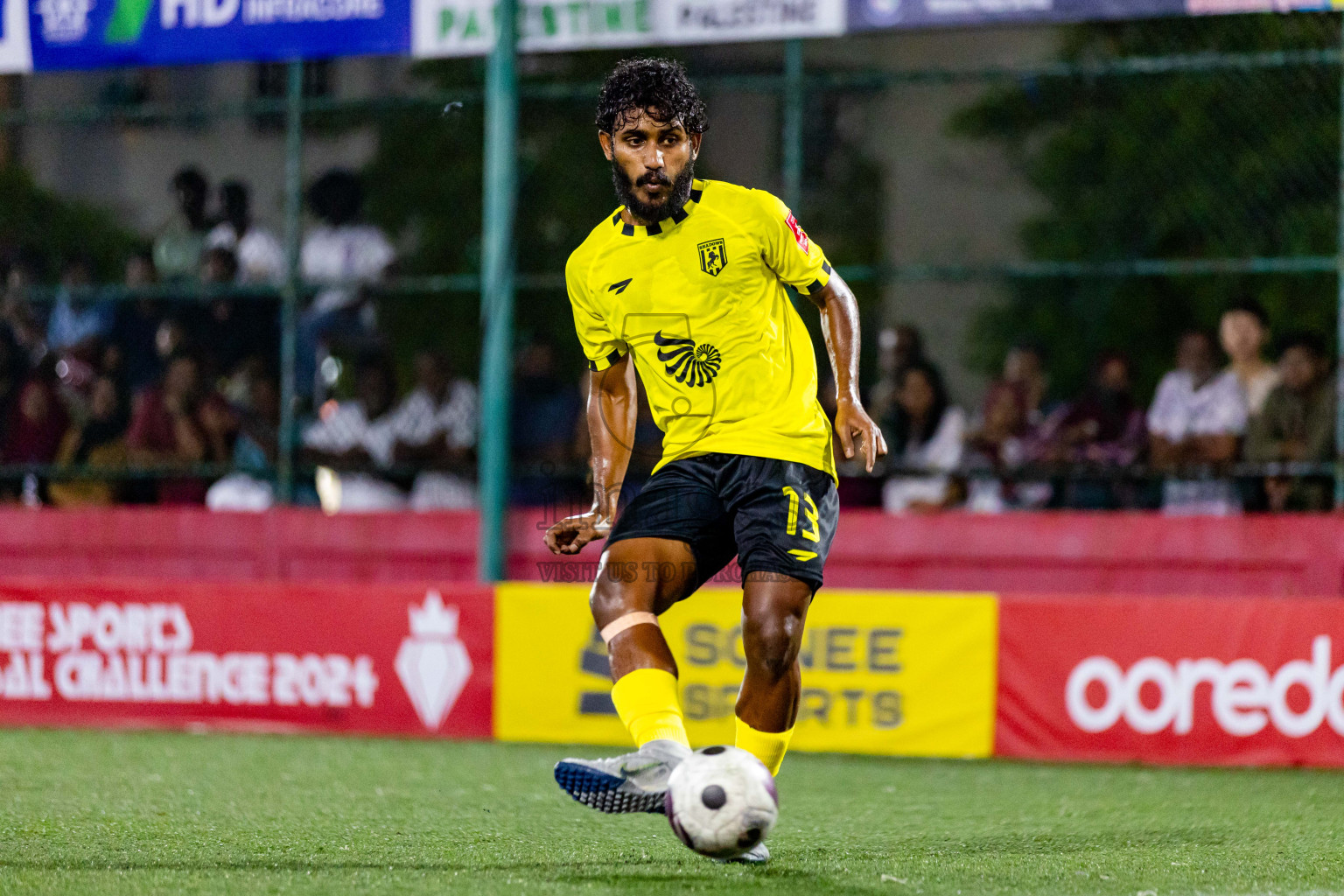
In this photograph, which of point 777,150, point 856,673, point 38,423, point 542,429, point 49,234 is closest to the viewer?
point 856,673

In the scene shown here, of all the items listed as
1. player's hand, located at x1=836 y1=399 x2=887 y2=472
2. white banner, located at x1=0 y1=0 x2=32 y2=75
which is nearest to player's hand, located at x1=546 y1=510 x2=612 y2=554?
player's hand, located at x1=836 y1=399 x2=887 y2=472

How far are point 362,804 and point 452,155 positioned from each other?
1113 centimetres

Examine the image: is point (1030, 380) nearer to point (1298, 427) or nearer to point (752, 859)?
point (1298, 427)

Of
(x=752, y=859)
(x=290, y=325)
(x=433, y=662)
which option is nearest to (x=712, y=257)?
(x=752, y=859)

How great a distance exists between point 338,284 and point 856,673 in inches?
166

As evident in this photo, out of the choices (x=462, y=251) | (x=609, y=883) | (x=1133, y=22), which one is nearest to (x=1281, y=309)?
(x=1133, y=22)

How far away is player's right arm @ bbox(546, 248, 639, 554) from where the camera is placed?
518 centimetres

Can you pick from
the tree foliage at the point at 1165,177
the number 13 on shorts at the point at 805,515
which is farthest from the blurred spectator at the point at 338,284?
the number 13 on shorts at the point at 805,515

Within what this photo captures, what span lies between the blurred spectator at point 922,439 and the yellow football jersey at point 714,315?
500 cm

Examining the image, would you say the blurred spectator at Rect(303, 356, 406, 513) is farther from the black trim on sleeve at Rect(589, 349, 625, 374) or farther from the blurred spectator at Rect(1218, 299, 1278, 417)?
the black trim on sleeve at Rect(589, 349, 625, 374)

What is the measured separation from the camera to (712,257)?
5.02 metres

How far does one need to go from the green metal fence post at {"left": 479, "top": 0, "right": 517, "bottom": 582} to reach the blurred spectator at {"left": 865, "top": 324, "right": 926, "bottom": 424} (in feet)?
6.07

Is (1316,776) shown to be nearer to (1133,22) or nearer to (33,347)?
(33,347)

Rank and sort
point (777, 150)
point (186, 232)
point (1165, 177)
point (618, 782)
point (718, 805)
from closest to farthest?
point (718, 805), point (618, 782), point (186, 232), point (1165, 177), point (777, 150)
